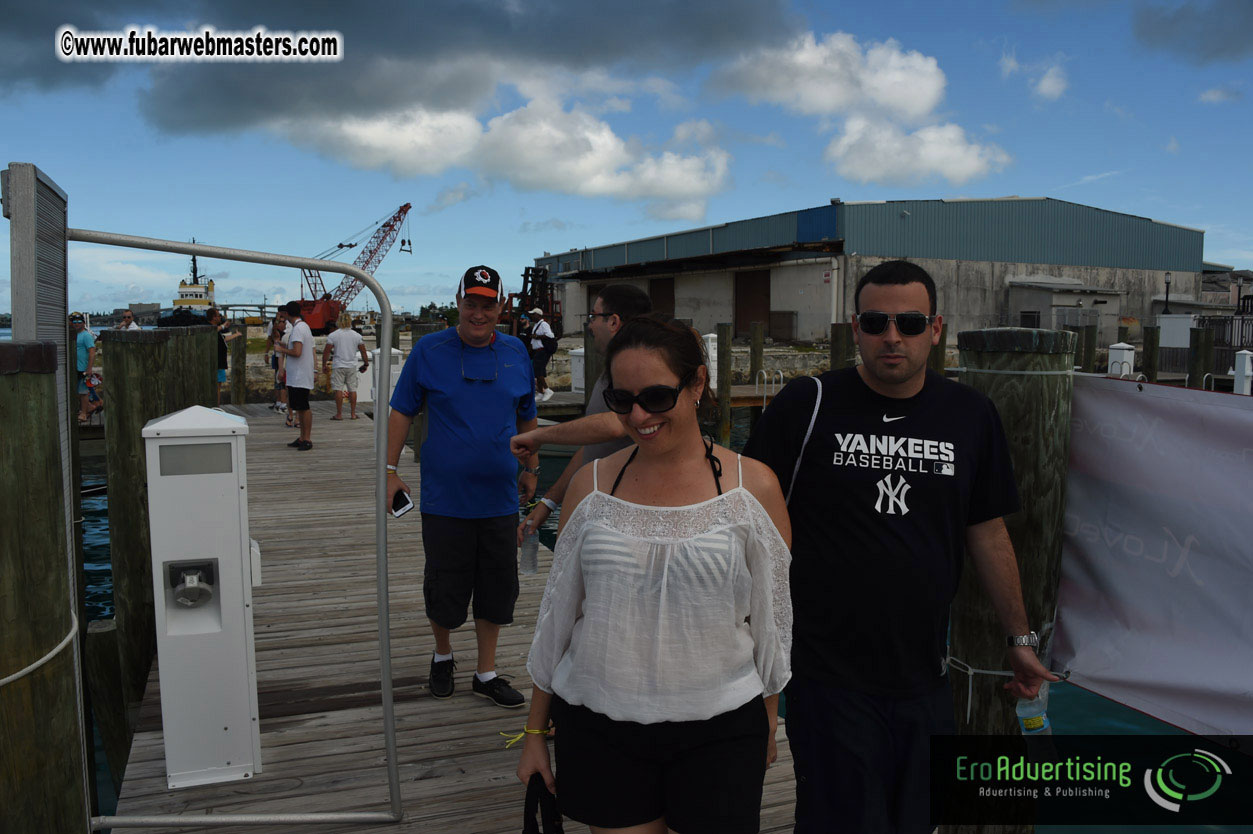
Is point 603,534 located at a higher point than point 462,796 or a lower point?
higher

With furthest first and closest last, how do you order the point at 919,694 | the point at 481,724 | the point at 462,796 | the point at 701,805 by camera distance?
the point at 481,724, the point at 462,796, the point at 919,694, the point at 701,805

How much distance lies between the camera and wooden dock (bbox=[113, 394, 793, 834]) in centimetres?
332

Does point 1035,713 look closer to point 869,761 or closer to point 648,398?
point 869,761

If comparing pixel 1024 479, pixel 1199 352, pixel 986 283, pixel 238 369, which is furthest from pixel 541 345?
pixel 986 283

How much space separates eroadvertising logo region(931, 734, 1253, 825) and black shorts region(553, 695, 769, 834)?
3.23ft

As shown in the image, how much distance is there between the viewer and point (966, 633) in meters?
2.88

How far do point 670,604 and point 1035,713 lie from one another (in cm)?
147

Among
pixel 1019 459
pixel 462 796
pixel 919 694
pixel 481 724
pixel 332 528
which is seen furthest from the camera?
pixel 332 528

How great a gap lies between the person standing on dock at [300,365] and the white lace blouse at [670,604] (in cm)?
1014

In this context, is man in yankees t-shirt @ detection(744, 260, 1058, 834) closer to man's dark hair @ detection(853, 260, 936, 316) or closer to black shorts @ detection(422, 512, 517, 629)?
man's dark hair @ detection(853, 260, 936, 316)

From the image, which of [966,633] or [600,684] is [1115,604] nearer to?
[966,633]

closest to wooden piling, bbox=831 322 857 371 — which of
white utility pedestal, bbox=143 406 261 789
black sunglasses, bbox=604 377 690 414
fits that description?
white utility pedestal, bbox=143 406 261 789

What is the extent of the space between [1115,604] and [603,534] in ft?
5.95

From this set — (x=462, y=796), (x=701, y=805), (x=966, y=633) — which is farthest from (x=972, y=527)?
(x=462, y=796)
